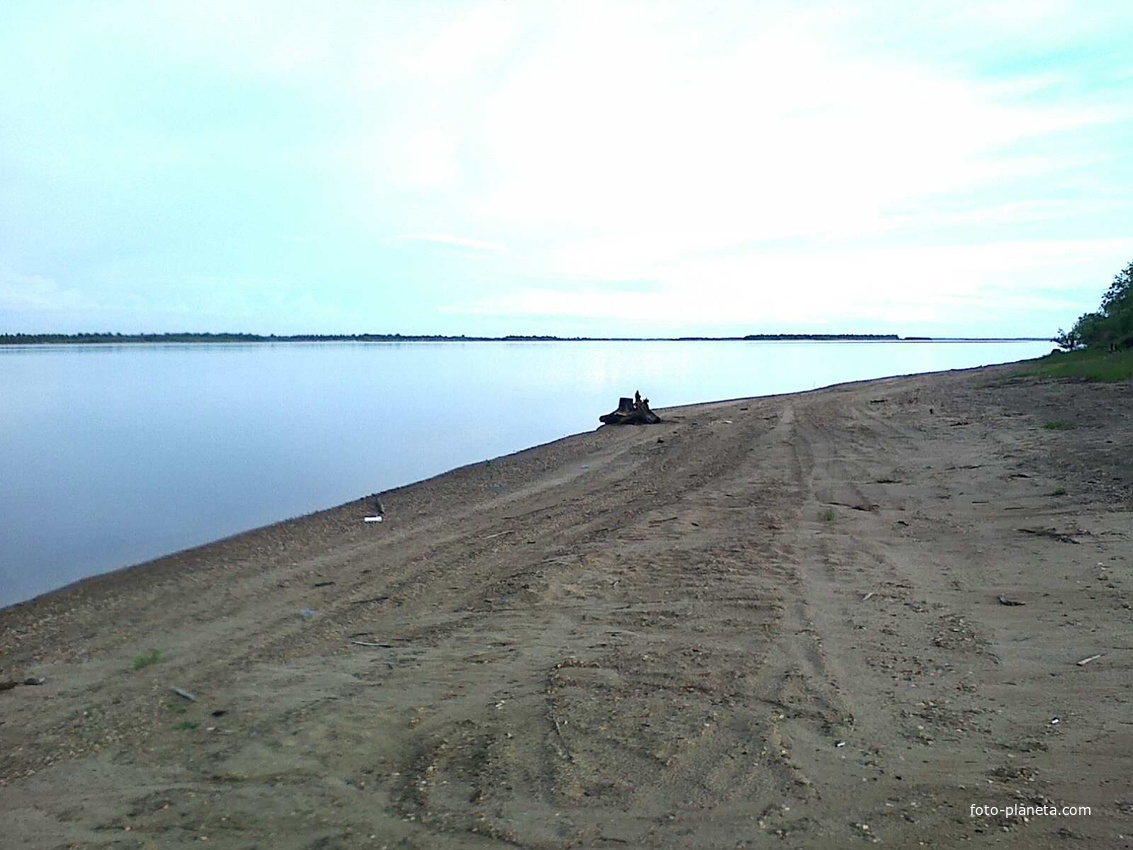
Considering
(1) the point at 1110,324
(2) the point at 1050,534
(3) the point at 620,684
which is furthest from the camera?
(1) the point at 1110,324

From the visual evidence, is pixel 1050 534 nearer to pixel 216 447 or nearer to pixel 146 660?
pixel 146 660

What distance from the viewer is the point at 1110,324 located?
34.3 metres

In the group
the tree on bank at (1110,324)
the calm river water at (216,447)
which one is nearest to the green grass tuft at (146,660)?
the calm river water at (216,447)

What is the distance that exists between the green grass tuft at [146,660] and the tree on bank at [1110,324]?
3268 centimetres

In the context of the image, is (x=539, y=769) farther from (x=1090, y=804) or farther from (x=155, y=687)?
(x=155, y=687)

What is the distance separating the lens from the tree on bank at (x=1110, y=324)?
32125 millimetres

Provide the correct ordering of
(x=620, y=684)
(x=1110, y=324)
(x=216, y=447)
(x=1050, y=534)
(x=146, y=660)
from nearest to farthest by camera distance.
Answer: (x=620, y=684), (x=146, y=660), (x=1050, y=534), (x=216, y=447), (x=1110, y=324)

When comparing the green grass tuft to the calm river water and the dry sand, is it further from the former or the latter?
the calm river water

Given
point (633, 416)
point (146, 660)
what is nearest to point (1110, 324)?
point (633, 416)

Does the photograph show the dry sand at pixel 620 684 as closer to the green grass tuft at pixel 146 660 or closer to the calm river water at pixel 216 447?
the green grass tuft at pixel 146 660

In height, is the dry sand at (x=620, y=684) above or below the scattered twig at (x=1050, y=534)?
below

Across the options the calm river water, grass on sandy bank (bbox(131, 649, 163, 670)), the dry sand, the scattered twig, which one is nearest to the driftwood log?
the calm river water

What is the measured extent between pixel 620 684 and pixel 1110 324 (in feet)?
120

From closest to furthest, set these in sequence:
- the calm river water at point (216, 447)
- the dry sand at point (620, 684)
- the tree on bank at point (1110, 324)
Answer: the dry sand at point (620, 684)
the calm river water at point (216, 447)
the tree on bank at point (1110, 324)
